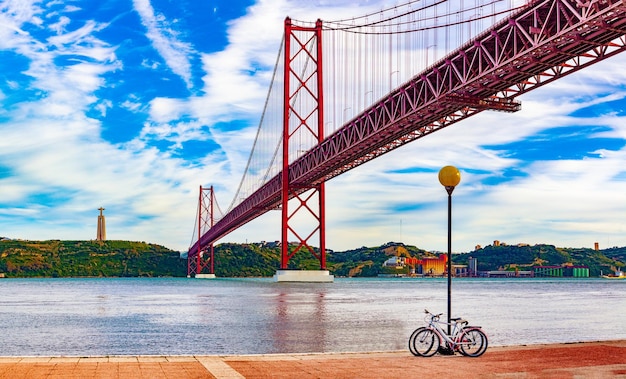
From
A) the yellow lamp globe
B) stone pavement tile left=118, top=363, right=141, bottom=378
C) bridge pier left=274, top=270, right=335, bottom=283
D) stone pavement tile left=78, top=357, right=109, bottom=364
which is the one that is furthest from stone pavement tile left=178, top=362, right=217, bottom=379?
bridge pier left=274, top=270, right=335, bottom=283

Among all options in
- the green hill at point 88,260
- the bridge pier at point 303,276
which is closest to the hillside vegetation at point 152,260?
the green hill at point 88,260

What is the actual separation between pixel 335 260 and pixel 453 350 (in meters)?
153

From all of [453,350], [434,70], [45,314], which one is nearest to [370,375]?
[453,350]

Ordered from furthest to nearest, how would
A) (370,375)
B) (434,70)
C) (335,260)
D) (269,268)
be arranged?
(335,260) → (269,268) → (434,70) → (370,375)

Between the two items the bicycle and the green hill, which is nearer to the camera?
the bicycle

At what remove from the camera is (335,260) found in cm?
16412

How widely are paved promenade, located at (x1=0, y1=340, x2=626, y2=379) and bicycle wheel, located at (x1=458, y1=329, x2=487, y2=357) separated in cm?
13

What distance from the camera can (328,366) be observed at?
1054cm

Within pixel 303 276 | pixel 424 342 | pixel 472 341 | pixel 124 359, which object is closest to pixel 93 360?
pixel 124 359

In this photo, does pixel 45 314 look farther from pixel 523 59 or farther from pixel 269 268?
pixel 269 268

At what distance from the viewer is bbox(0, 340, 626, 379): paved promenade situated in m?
9.77

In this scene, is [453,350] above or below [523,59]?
below

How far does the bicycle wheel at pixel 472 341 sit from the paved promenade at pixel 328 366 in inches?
5.3

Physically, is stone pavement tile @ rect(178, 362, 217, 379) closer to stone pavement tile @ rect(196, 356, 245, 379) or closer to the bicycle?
stone pavement tile @ rect(196, 356, 245, 379)
